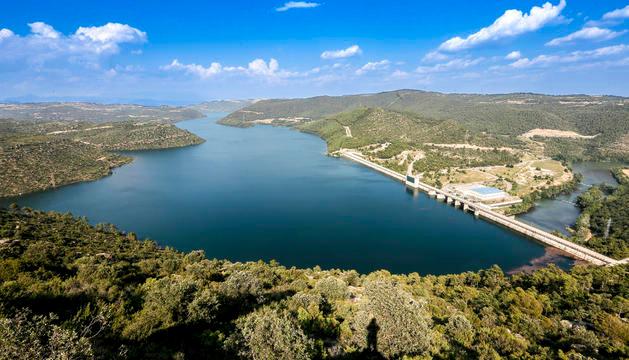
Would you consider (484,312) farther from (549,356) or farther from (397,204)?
(397,204)

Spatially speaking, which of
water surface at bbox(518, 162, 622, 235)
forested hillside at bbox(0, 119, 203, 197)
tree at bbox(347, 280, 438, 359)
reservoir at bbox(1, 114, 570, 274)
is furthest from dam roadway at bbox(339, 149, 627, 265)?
forested hillside at bbox(0, 119, 203, 197)

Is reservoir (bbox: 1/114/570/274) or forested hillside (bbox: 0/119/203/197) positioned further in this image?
forested hillside (bbox: 0/119/203/197)

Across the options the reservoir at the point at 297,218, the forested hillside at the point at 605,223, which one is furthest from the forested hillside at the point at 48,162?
the forested hillside at the point at 605,223

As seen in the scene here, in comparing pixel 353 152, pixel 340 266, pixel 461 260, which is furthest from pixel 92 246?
pixel 353 152

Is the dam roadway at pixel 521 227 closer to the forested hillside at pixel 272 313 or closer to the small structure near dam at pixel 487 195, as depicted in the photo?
Result: the small structure near dam at pixel 487 195

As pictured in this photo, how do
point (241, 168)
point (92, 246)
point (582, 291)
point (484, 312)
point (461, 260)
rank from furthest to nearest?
point (241, 168)
point (461, 260)
point (92, 246)
point (582, 291)
point (484, 312)

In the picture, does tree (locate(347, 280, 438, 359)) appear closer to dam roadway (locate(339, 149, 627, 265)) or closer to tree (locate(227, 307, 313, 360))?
tree (locate(227, 307, 313, 360))
